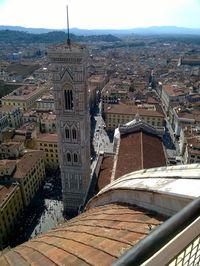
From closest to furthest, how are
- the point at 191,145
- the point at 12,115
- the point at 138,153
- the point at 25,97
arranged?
the point at 138,153
the point at 191,145
the point at 12,115
the point at 25,97

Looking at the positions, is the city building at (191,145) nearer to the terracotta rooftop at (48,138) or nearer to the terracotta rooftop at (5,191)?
the terracotta rooftop at (48,138)

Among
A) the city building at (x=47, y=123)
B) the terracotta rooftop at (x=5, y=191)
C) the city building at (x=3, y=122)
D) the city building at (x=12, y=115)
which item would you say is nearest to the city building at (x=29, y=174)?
the terracotta rooftop at (x=5, y=191)

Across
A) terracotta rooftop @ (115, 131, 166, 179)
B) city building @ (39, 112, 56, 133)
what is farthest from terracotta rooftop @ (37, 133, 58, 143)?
terracotta rooftop @ (115, 131, 166, 179)

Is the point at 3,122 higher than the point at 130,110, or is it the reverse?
the point at 130,110

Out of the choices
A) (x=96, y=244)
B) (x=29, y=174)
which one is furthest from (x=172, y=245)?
(x=29, y=174)

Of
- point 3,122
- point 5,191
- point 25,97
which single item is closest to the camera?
point 5,191

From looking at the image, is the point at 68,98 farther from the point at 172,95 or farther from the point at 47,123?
the point at 172,95
